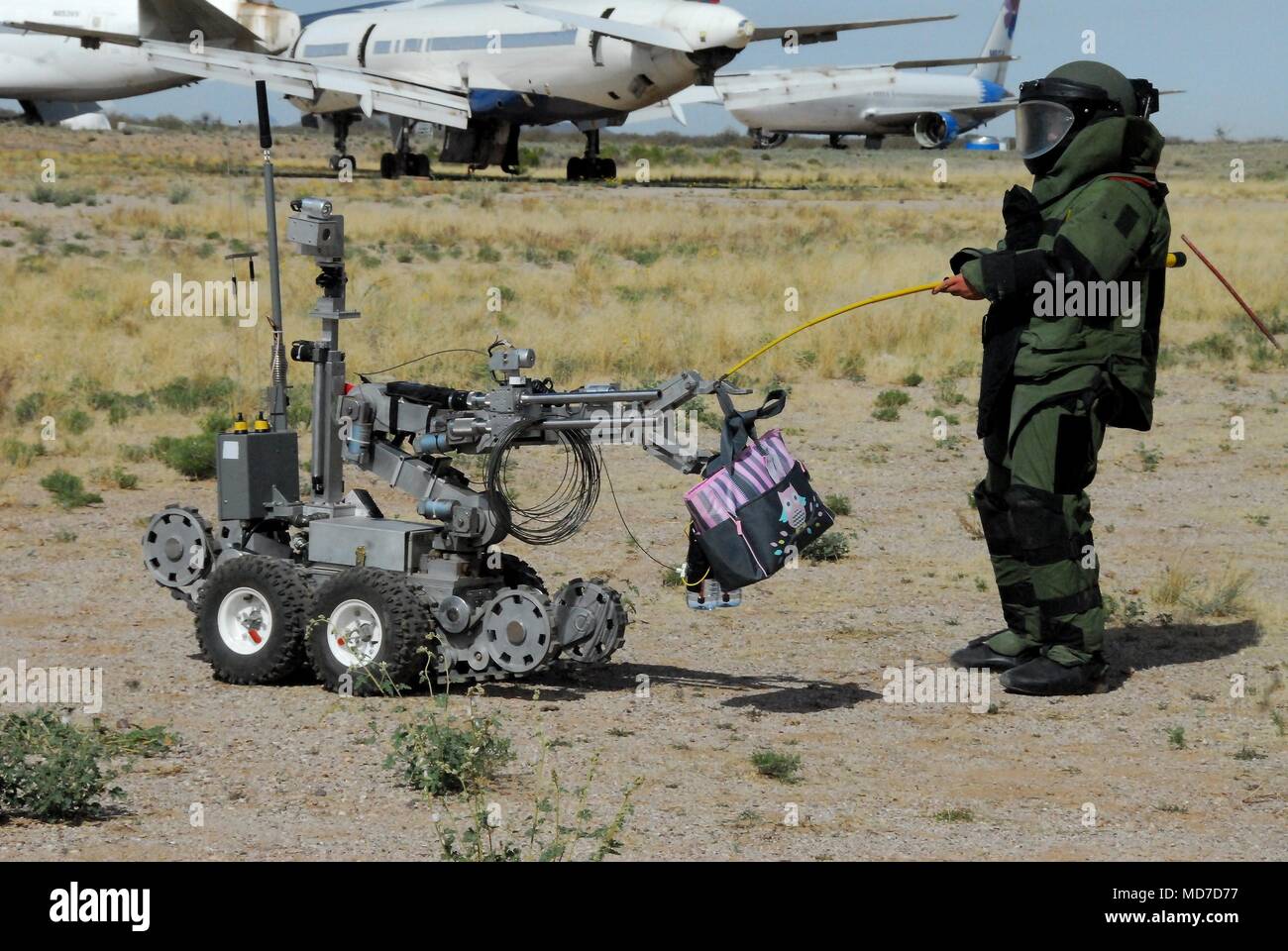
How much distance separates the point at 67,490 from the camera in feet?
45.8

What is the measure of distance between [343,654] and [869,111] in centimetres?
7006

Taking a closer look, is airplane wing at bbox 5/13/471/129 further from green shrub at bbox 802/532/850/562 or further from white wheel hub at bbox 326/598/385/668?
white wheel hub at bbox 326/598/385/668

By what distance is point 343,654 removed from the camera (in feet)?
27.5

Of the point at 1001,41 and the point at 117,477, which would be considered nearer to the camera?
the point at 117,477

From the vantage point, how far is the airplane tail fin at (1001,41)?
77.8 metres

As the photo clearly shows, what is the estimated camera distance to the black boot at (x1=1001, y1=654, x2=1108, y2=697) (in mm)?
8789

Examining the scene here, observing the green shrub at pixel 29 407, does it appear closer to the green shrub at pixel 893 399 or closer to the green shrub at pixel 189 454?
the green shrub at pixel 189 454

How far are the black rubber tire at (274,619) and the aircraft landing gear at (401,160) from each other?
40.7m

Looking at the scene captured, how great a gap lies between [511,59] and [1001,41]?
40166 millimetres

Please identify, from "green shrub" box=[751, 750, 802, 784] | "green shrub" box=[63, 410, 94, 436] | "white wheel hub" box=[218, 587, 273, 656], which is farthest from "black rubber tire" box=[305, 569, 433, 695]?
"green shrub" box=[63, 410, 94, 436]

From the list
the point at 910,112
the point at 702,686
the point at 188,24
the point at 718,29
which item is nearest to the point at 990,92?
the point at 910,112

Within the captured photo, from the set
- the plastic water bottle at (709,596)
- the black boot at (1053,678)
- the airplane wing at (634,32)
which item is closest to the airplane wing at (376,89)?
the airplane wing at (634,32)

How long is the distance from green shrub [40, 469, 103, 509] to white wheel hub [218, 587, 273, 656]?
5.50m

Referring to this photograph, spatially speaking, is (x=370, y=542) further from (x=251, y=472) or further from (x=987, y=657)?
(x=987, y=657)
